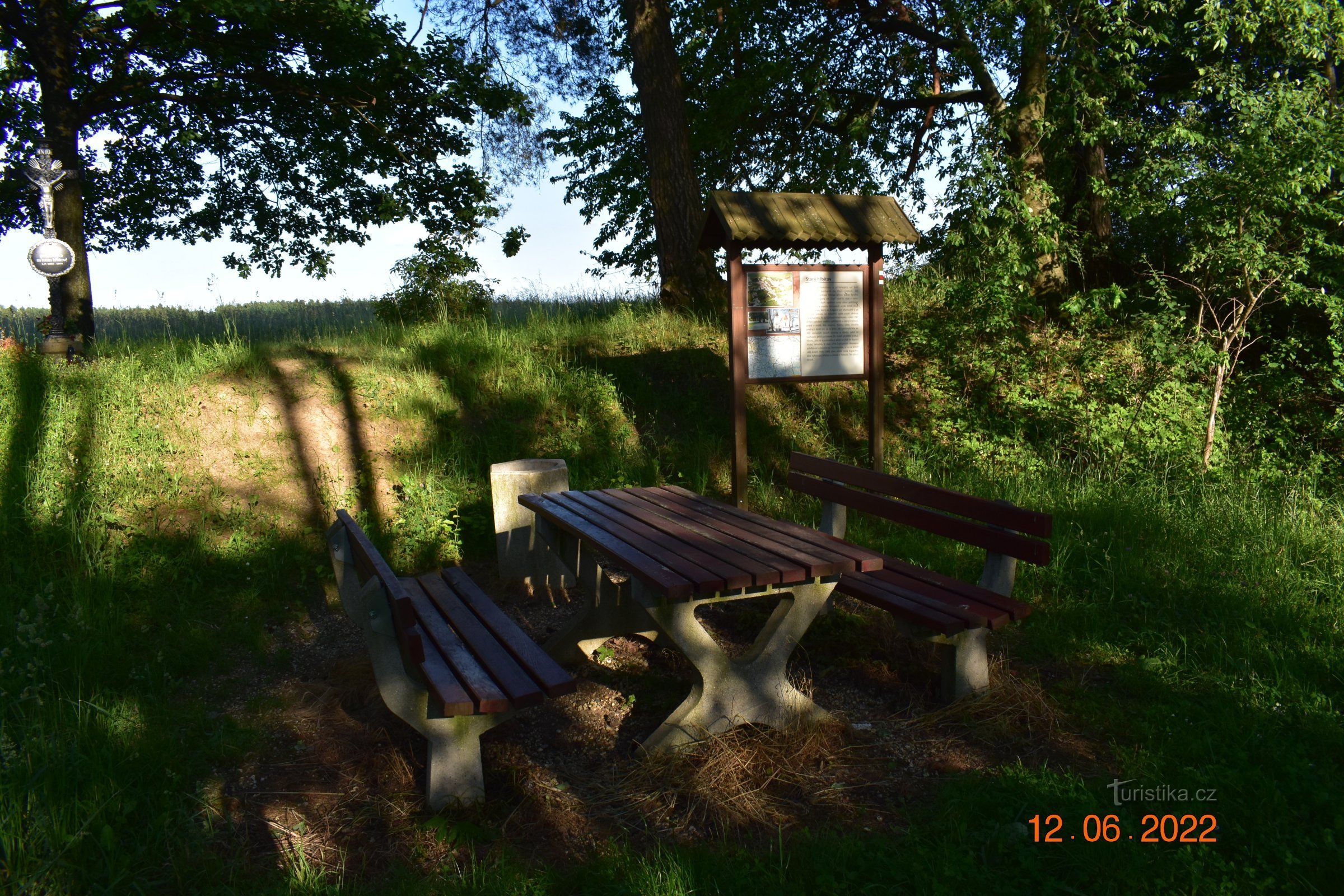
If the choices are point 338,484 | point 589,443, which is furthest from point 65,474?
point 589,443

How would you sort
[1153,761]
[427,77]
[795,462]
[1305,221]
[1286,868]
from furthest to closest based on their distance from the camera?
[427,77] → [1305,221] → [795,462] → [1153,761] → [1286,868]

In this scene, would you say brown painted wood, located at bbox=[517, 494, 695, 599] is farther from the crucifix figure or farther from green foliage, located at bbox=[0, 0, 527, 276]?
green foliage, located at bbox=[0, 0, 527, 276]

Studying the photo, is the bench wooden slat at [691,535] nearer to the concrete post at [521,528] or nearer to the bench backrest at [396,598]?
the concrete post at [521,528]

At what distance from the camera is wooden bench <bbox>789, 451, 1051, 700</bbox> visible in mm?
3768

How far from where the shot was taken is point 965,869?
2740 mm

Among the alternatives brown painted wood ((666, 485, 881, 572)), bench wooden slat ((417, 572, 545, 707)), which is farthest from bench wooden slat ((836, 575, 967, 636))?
bench wooden slat ((417, 572, 545, 707))

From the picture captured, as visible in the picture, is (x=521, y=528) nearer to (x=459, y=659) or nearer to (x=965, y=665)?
(x=459, y=659)

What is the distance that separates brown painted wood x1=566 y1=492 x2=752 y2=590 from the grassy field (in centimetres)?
81

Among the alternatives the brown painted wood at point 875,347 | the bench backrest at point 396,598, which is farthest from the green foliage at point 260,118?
the bench backrest at point 396,598

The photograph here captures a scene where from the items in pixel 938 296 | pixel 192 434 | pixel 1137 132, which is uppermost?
pixel 1137 132

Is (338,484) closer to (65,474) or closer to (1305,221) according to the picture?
(65,474)

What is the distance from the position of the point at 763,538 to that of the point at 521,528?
236 cm

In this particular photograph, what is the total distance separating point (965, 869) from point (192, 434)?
239 inches

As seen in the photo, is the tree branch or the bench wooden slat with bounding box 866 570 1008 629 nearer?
the bench wooden slat with bounding box 866 570 1008 629
